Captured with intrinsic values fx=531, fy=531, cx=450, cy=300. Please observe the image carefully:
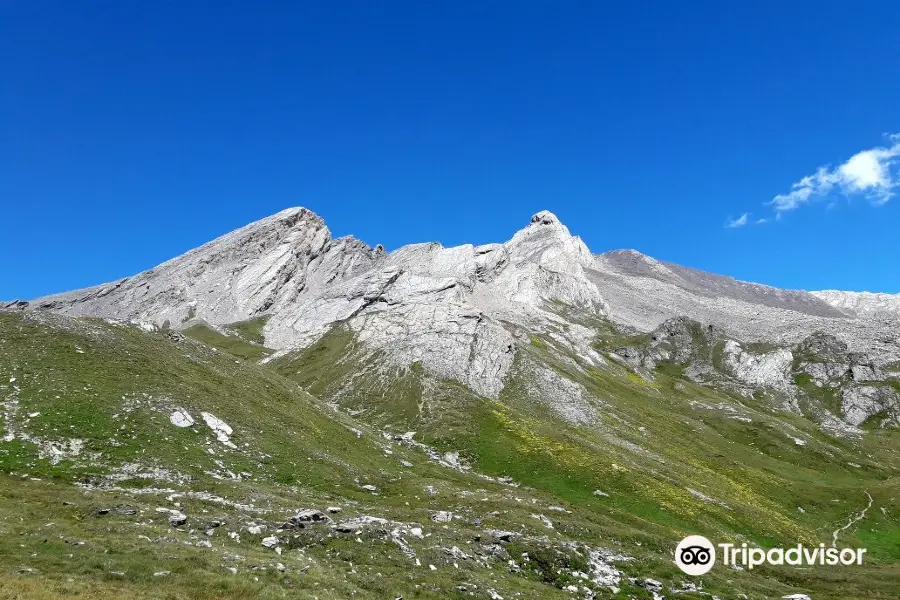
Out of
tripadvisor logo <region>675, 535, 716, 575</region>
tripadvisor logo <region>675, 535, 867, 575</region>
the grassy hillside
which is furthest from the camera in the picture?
tripadvisor logo <region>675, 535, 867, 575</region>

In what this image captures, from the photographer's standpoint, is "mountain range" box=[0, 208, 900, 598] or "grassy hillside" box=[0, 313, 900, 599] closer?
"grassy hillside" box=[0, 313, 900, 599]

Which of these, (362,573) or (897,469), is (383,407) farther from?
(897,469)

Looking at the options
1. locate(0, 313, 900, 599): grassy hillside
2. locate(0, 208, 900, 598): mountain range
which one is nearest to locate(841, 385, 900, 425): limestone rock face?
locate(0, 208, 900, 598): mountain range

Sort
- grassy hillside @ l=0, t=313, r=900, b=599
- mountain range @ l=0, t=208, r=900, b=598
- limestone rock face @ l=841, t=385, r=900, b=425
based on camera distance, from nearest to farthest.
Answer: grassy hillside @ l=0, t=313, r=900, b=599 → mountain range @ l=0, t=208, r=900, b=598 → limestone rock face @ l=841, t=385, r=900, b=425

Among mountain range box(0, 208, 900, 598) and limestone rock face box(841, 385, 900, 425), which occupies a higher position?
limestone rock face box(841, 385, 900, 425)

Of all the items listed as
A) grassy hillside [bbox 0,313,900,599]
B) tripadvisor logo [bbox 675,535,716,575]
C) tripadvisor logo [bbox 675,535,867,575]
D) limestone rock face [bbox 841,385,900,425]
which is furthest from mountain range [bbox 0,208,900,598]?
limestone rock face [bbox 841,385,900,425]

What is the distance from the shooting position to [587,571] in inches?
1481

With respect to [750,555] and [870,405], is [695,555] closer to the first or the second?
[750,555]

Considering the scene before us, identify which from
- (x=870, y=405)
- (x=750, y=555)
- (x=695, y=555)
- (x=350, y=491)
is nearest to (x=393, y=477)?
(x=350, y=491)

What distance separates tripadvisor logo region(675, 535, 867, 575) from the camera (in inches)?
1756

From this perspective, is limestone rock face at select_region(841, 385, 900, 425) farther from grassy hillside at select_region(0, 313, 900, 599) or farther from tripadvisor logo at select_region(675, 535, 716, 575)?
tripadvisor logo at select_region(675, 535, 716, 575)

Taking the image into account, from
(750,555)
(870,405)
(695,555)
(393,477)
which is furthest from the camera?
(870,405)

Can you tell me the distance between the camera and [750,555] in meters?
54.3

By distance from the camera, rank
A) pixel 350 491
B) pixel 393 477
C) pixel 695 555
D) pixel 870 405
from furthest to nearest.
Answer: pixel 870 405 < pixel 393 477 < pixel 350 491 < pixel 695 555
